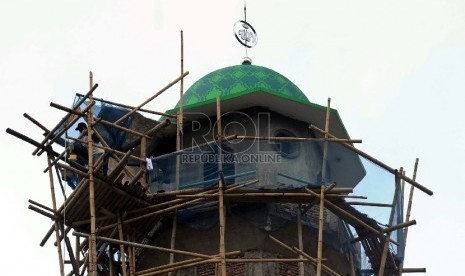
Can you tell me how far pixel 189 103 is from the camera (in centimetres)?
2778

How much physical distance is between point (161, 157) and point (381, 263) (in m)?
4.86

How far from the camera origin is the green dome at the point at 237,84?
90.4 feet

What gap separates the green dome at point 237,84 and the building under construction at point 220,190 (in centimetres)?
5

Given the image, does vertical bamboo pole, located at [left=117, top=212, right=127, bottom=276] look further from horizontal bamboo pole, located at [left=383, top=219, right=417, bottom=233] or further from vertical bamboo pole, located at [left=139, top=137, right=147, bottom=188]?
horizontal bamboo pole, located at [left=383, top=219, right=417, bottom=233]

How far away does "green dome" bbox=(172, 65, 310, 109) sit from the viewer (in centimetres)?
2756

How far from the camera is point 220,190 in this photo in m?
24.7

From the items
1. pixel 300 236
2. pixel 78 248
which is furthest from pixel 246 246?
pixel 78 248

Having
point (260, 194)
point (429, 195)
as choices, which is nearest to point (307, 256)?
point (260, 194)

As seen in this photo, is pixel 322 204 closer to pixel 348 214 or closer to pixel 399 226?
pixel 348 214

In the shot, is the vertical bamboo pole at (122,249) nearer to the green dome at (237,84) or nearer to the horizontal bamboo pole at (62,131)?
the horizontal bamboo pole at (62,131)

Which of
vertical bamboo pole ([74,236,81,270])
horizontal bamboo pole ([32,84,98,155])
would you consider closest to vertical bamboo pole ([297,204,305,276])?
vertical bamboo pole ([74,236,81,270])

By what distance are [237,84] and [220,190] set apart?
3.67 metres

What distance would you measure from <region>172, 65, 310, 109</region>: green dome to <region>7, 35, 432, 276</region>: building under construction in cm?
5

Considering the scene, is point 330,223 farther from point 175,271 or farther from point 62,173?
point 62,173
